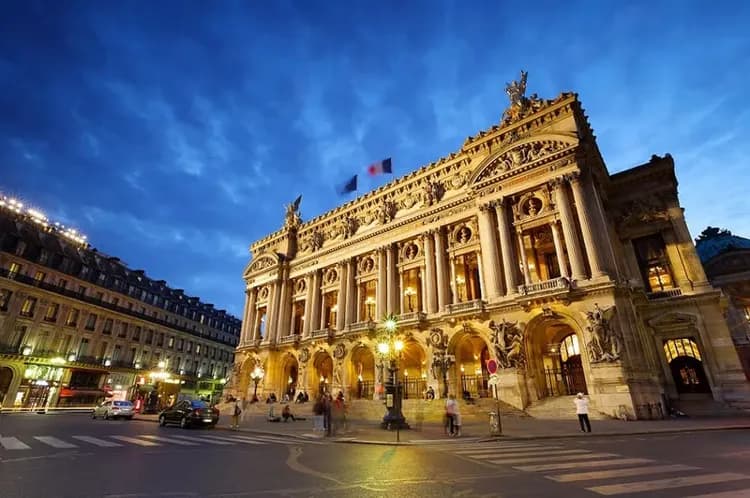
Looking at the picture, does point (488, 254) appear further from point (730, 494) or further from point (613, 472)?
point (730, 494)

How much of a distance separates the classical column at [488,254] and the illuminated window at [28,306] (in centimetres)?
4827

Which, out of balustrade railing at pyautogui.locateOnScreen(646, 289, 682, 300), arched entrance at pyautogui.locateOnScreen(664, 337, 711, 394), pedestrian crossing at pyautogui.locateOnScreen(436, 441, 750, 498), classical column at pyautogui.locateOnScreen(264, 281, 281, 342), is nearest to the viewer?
pedestrian crossing at pyautogui.locateOnScreen(436, 441, 750, 498)

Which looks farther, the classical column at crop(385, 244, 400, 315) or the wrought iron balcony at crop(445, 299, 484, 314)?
the classical column at crop(385, 244, 400, 315)

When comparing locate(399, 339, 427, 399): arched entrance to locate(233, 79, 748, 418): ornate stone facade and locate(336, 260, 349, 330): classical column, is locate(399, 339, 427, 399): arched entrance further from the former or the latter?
locate(336, 260, 349, 330): classical column

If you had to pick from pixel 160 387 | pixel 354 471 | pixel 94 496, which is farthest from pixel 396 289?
pixel 94 496

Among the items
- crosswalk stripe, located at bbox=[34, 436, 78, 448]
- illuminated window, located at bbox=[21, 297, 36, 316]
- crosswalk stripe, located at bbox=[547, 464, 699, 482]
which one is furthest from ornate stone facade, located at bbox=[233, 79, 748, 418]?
illuminated window, located at bbox=[21, 297, 36, 316]

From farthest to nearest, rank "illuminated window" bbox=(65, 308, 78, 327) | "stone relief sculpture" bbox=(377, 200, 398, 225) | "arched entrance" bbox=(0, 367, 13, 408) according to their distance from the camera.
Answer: "illuminated window" bbox=(65, 308, 78, 327)
"arched entrance" bbox=(0, 367, 13, 408)
"stone relief sculpture" bbox=(377, 200, 398, 225)

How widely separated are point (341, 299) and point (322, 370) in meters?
7.97

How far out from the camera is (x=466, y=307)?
2836 centimetres

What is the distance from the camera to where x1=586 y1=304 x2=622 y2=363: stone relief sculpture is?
21188 millimetres

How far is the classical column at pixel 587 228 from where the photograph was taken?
2378 cm

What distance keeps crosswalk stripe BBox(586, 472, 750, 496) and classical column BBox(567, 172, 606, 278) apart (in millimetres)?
18177

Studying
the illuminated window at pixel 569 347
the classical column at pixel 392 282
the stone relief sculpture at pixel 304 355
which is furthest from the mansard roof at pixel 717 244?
the stone relief sculpture at pixel 304 355

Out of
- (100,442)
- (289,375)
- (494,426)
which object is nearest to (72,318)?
(289,375)
